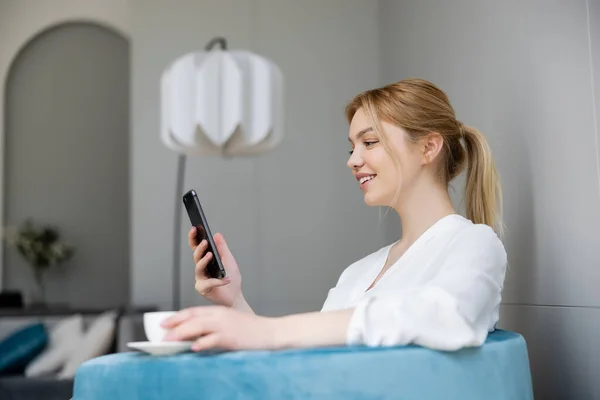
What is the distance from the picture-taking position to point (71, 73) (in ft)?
19.7

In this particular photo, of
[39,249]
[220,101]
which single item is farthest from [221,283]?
[39,249]

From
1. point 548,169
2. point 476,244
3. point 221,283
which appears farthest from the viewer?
point 548,169

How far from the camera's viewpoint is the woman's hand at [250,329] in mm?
1099

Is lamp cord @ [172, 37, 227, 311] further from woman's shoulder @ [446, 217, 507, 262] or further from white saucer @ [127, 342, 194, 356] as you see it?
white saucer @ [127, 342, 194, 356]

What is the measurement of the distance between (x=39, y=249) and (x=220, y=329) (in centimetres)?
487

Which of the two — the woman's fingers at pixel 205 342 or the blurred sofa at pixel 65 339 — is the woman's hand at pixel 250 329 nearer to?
the woman's fingers at pixel 205 342

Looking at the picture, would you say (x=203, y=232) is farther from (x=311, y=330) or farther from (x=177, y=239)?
(x=177, y=239)

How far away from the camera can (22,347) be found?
11.6 feet

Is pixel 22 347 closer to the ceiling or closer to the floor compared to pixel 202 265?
closer to the floor

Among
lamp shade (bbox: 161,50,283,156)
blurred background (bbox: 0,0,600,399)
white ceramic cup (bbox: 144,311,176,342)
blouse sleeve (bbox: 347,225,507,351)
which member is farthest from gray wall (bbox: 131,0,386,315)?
white ceramic cup (bbox: 144,311,176,342)

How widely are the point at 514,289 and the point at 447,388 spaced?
0.94 metres

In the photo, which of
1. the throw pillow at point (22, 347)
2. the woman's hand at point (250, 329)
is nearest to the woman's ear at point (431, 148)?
the woman's hand at point (250, 329)

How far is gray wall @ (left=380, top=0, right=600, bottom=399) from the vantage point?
1.60 metres

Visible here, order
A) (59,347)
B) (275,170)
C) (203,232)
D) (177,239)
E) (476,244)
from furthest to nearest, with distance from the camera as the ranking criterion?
(275,170), (177,239), (59,347), (203,232), (476,244)
